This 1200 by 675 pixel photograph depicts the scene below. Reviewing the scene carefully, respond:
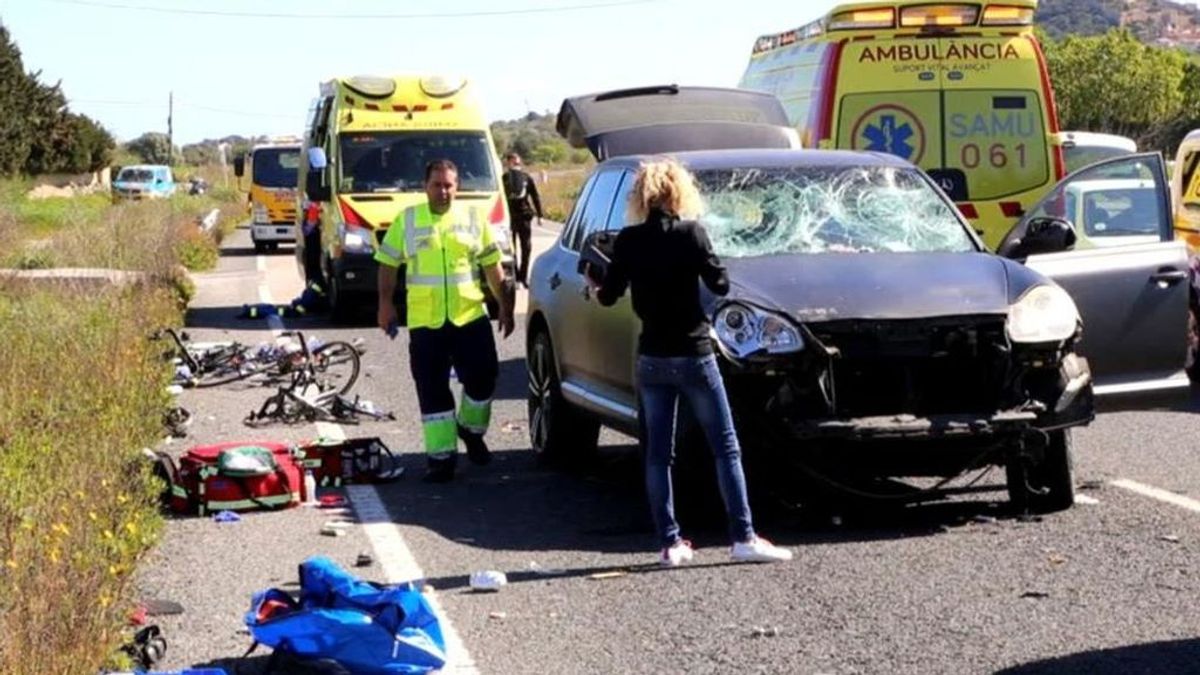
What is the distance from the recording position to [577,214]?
1190cm

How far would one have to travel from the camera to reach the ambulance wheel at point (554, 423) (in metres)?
11.4

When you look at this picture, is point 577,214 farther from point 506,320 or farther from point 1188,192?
point 1188,192

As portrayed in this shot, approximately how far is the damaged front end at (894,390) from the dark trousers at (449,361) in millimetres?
2561

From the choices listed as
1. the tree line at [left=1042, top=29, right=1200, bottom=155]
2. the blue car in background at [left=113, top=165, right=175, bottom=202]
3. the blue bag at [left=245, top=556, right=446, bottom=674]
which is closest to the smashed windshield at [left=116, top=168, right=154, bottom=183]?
the blue car in background at [left=113, top=165, right=175, bottom=202]

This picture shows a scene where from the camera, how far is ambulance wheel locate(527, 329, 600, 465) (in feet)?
37.5

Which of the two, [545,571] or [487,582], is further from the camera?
[545,571]

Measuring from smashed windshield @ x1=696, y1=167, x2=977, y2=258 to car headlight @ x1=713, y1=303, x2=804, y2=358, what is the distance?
2.84ft

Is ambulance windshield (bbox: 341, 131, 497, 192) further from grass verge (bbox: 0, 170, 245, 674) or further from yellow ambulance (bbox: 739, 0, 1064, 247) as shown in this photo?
yellow ambulance (bbox: 739, 0, 1064, 247)

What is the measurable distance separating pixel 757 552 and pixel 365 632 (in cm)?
228

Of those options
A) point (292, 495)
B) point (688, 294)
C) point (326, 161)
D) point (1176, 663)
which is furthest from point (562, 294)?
point (326, 161)

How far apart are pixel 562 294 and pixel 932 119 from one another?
5816 mm

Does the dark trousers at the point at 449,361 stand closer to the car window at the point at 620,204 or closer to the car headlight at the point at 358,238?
the car window at the point at 620,204

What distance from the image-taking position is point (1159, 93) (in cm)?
7344

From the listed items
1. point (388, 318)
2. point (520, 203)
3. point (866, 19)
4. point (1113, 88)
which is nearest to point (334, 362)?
point (388, 318)
